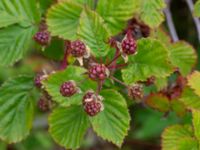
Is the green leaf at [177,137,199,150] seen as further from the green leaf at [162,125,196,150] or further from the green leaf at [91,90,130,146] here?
the green leaf at [91,90,130,146]

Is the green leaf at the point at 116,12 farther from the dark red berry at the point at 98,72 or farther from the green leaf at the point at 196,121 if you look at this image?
the green leaf at the point at 196,121

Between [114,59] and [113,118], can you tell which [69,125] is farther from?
[114,59]

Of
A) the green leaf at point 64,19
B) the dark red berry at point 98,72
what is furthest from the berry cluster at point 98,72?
the green leaf at point 64,19

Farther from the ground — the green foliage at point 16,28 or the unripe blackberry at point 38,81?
the green foliage at point 16,28


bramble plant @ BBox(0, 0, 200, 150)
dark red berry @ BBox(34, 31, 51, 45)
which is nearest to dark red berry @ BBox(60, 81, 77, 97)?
bramble plant @ BBox(0, 0, 200, 150)

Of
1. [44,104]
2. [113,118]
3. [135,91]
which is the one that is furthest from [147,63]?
[44,104]

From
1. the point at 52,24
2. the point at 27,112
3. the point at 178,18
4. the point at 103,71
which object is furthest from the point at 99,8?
the point at 178,18

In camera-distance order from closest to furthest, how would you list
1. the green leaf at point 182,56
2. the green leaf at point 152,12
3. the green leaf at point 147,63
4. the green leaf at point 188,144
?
the green leaf at point 147,63 → the green leaf at point 188,144 → the green leaf at point 152,12 → the green leaf at point 182,56
